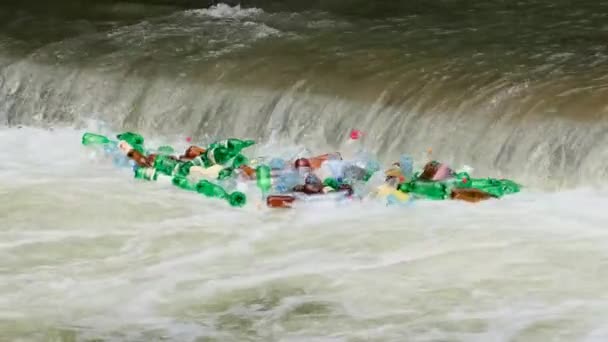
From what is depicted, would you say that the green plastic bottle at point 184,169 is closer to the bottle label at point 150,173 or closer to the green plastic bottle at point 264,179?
the bottle label at point 150,173

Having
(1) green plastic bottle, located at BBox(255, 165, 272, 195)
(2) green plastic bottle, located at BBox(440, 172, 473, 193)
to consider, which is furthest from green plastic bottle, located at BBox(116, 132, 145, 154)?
(2) green plastic bottle, located at BBox(440, 172, 473, 193)

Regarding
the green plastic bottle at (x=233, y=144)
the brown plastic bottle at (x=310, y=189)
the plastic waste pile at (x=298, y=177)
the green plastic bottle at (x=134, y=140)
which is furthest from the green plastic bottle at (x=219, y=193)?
the green plastic bottle at (x=134, y=140)

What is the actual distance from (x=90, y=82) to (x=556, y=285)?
16.9 feet

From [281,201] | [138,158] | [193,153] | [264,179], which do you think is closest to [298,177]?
[264,179]

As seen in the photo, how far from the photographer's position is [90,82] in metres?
9.83

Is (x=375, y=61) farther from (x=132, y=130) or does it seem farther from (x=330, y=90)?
(x=132, y=130)

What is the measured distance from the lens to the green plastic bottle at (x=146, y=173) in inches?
304

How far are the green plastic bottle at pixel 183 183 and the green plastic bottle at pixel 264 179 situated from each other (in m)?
0.39

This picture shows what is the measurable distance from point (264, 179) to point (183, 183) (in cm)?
51

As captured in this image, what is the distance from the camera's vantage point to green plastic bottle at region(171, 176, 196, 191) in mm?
7523

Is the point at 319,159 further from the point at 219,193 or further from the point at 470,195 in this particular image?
the point at 470,195

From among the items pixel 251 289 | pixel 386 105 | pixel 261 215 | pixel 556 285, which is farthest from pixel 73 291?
pixel 386 105

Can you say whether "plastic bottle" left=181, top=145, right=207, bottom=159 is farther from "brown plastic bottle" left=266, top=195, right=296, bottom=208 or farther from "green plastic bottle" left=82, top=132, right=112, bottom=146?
"brown plastic bottle" left=266, top=195, right=296, bottom=208

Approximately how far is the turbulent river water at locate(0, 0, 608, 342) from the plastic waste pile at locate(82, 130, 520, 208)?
0.11 meters
